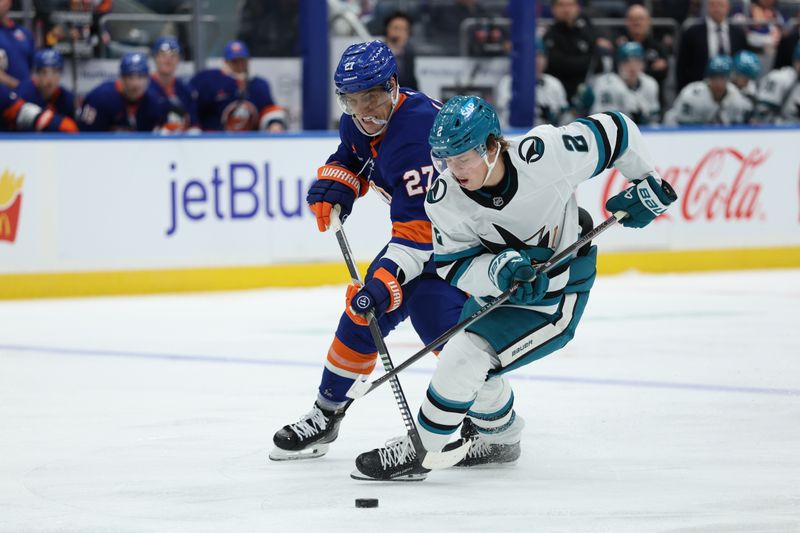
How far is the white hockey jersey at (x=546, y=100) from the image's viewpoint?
9.17 metres

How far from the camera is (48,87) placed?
7910mm

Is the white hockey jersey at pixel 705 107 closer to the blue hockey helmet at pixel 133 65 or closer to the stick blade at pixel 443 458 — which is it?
the blue hockey helmet at pixel 133 65

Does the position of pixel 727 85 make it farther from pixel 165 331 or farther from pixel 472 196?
pixel 472 196

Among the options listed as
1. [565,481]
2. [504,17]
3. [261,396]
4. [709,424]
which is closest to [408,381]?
[261,396]

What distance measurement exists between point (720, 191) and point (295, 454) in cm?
578

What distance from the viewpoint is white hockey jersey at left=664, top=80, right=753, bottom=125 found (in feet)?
30.7

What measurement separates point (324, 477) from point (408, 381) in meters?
1.52

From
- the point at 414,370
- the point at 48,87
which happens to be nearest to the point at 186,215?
the point at 48,87

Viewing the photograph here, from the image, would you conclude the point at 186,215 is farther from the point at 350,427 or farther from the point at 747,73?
the point at 747,73

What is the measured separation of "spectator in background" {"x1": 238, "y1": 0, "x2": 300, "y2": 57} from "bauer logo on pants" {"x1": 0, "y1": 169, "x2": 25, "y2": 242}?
1.88 meters

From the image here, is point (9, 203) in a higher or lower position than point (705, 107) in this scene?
lower

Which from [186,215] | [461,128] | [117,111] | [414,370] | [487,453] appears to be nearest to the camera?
[461,128]

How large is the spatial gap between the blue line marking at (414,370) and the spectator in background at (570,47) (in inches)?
162

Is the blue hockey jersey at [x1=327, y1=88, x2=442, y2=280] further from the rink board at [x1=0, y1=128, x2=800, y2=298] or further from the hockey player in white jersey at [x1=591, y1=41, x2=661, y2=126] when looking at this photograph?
the hockey player in white jersey at [x1=591, y1=41, x2=661, y2=126]
